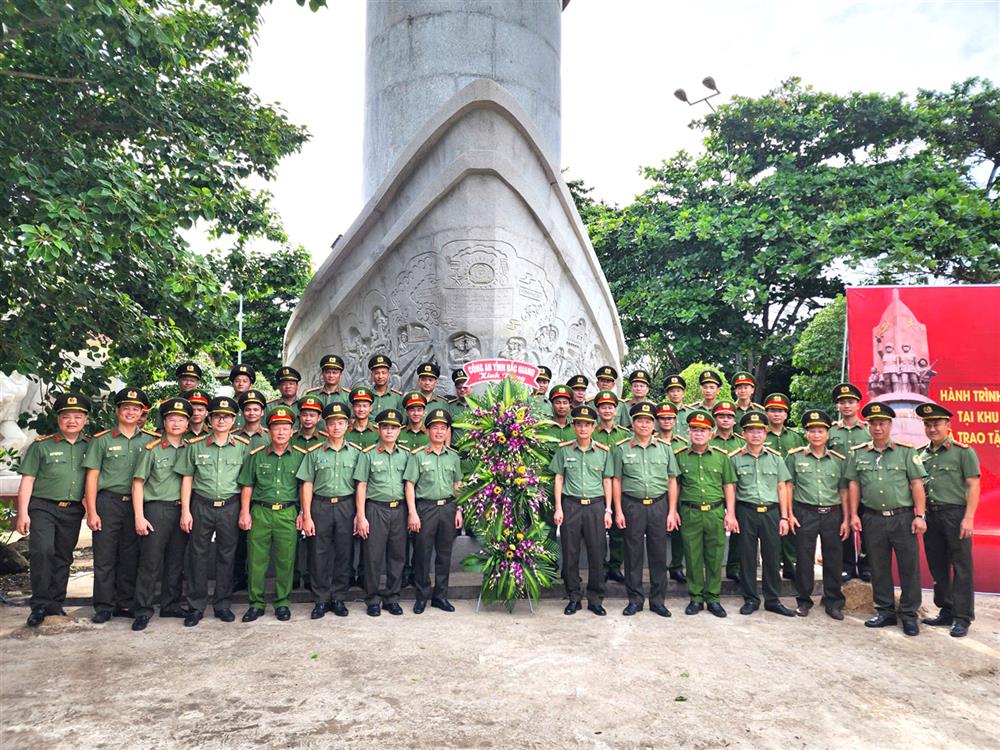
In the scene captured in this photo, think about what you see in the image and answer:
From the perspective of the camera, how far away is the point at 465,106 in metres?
7.23

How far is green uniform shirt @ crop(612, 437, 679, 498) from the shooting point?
524cm

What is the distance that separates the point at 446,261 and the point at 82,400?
367cm

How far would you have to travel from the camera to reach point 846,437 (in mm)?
5648

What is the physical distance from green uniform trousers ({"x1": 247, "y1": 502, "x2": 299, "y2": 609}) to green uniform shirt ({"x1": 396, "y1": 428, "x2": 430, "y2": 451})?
3.42 feet

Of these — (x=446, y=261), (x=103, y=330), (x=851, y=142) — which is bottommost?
(x=103, y=330)

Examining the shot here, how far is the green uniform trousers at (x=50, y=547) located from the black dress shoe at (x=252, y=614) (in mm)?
1275

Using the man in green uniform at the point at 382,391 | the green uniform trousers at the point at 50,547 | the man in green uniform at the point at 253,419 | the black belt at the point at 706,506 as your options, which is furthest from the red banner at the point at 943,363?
the green uniform trousers at the point at 50,547

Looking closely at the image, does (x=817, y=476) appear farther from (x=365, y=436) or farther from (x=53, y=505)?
(x=53, y=505)

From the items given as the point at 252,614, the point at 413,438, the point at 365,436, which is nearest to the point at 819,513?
the point at 413,438

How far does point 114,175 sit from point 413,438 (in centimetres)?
293

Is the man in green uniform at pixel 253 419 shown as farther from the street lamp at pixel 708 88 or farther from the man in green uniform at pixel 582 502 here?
the street lamp at pixel 708 88

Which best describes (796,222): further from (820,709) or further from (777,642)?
(820,709)

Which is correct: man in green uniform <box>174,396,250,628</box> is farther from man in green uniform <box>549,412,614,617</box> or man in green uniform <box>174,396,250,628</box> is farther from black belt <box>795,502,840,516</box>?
black belt <box>795,502,840,516</box>

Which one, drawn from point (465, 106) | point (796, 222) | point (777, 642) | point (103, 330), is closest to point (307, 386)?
point (103, 330)
